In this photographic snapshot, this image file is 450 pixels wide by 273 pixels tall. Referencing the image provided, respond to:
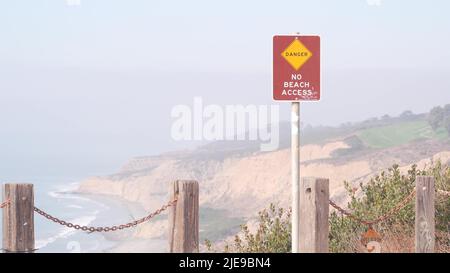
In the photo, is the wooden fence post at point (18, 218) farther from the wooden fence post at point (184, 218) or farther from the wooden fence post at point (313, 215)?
the wooden fence post at point (313, 215)

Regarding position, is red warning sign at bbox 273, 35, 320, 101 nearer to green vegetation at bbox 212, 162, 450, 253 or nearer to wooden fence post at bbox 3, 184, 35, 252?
wooden fence post at bbox 3, 184, 35, 252

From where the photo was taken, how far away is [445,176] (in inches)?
616

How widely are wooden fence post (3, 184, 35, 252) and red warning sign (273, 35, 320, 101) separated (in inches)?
109

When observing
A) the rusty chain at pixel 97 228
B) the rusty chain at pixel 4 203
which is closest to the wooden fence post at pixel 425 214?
the rusty chain at pixel 97 228

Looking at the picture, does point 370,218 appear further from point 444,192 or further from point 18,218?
point 18,218

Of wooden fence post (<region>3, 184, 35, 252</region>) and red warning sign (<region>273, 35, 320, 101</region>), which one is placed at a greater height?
red warning sign (<region>273, 35, 320, 101</region>)

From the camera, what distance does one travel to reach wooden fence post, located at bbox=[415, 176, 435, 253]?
39.5 ft

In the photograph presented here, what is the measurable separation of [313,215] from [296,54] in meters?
1.77

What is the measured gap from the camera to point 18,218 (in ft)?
33.1

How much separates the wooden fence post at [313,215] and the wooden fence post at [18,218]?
2.87 metres

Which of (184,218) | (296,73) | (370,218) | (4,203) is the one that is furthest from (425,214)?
(4,203)

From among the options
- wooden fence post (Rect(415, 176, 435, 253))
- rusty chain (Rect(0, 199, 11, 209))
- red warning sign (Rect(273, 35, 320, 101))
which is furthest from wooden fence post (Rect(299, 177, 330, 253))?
rusty chain (Rect(0, 199, 11, 209))
